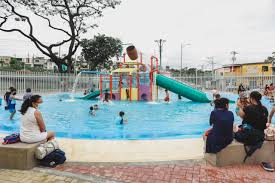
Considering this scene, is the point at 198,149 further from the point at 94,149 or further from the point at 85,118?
the point at 85,118

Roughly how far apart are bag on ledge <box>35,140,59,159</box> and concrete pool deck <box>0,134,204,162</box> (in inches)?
18.6

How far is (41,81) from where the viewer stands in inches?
1070

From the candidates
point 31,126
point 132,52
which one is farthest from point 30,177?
point 132,52

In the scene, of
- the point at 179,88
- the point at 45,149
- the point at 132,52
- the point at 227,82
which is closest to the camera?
the point at 45,149

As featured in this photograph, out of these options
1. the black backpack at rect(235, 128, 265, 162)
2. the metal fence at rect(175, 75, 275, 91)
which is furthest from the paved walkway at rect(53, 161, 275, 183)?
the metal fence at rect(175, 75, 275, 91)

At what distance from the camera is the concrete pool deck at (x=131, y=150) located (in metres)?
5.61

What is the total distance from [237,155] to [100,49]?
118 ft

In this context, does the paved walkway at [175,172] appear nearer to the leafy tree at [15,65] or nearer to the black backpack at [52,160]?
the black backpack at [52,160]

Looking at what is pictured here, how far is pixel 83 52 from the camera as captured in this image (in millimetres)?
40594

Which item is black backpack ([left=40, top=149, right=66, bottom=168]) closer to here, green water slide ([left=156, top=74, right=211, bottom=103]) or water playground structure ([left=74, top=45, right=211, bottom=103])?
water playground structure ([left=74, top=45, right=211, bottom=103])

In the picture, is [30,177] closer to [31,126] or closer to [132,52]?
[31,126]

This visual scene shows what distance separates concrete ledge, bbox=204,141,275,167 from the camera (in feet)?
16.4

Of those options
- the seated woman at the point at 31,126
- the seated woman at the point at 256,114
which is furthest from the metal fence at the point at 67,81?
the seated woman at the point at 31,126

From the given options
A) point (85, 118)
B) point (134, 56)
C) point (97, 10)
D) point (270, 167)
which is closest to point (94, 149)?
point (270, 167)
